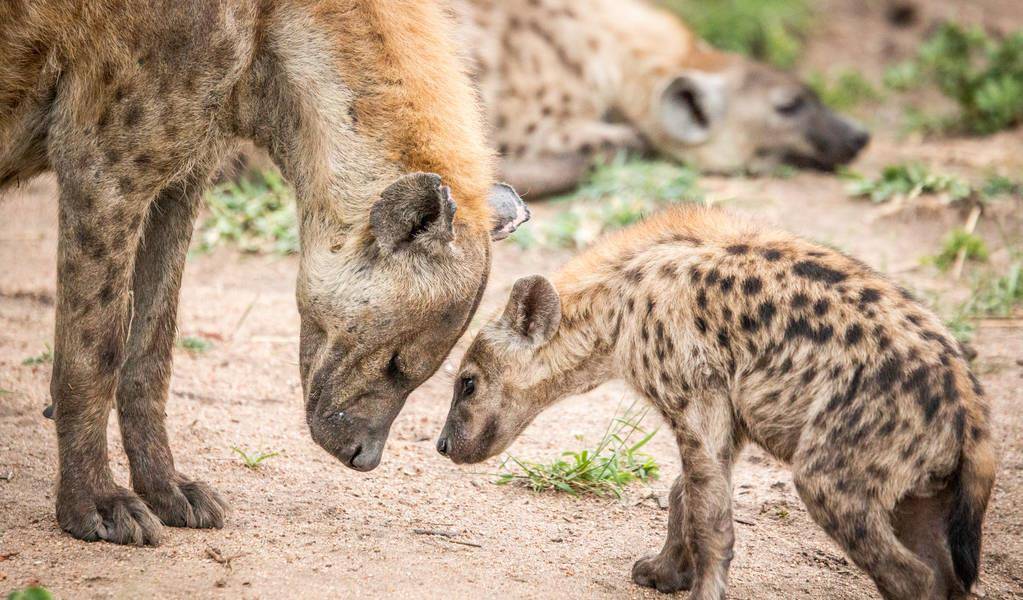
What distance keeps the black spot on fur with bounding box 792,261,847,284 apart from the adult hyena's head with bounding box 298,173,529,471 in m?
0.84

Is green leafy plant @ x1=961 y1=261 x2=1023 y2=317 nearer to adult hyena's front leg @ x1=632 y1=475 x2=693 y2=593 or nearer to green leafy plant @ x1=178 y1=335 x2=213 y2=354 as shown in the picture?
adult hyena's front leg @ x1=632 y1=475 x2=693 y2=593

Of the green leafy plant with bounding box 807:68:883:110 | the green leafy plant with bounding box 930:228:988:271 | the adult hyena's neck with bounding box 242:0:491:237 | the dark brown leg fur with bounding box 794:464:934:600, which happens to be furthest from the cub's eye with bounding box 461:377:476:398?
the green leafy plant with bounding box 807:68:883:110

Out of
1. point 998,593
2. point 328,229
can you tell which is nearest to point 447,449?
point 328,229

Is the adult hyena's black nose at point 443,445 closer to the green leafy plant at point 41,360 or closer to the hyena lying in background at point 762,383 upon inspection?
the hyena lying in background at point 762,383

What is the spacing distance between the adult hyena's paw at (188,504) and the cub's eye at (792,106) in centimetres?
509

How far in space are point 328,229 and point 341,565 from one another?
90 cm

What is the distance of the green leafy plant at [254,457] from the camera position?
3.97 meters

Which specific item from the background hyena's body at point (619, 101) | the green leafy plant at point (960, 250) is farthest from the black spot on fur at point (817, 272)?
the background hyena's body at point (619, 101)

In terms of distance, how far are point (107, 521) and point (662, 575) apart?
1527mm

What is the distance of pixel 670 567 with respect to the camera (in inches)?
134

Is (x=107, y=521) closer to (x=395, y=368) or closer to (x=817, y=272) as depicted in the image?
(x=395, y=368)

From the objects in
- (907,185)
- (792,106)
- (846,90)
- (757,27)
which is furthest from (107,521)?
(757,27)

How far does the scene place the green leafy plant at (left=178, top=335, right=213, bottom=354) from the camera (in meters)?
4.93

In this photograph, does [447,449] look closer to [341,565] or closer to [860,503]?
[341,565]
